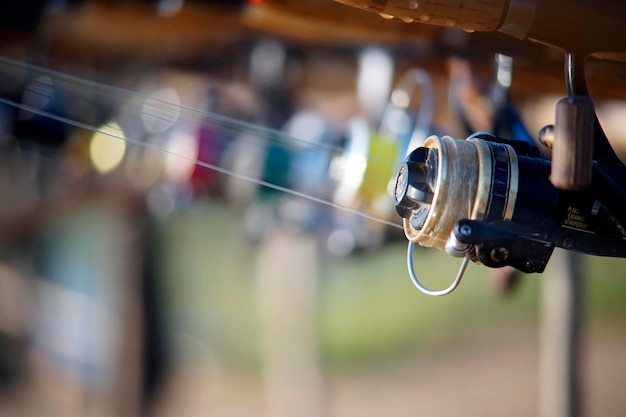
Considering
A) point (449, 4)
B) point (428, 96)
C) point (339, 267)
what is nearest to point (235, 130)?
point (428, 96)

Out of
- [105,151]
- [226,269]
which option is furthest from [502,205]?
[226,269]

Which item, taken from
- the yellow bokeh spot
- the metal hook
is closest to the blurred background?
the yellow bokeh spot

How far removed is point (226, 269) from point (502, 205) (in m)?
2.21

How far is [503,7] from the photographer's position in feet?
1.65

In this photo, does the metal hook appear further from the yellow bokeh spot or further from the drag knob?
the yellow bokeh spot

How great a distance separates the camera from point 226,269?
8.84ft

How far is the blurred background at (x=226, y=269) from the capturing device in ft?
4.96

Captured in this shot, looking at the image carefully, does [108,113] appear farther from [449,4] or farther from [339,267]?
[339,267]

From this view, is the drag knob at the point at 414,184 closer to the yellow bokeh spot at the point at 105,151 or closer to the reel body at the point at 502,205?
the reel body at the point at 502,205

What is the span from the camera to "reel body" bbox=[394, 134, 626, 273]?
1.72 feet

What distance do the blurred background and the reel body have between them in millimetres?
790

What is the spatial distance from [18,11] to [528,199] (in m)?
1.17

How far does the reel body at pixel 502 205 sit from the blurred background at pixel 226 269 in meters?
0.79

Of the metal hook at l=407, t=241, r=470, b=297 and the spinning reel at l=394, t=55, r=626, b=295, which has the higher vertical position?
the spinning reel at l=394, t=55, r=626, b=295
